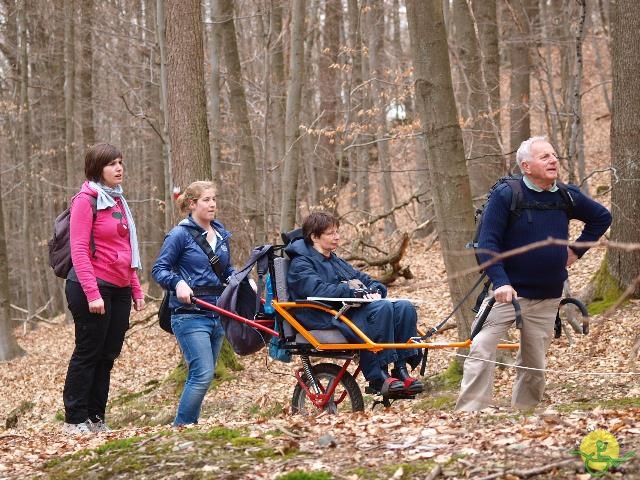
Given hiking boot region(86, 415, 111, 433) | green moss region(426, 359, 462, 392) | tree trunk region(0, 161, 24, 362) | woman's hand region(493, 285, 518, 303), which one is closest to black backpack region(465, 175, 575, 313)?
woman's hand region(493, 285, 518, 303)

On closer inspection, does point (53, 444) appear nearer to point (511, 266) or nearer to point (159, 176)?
point (511, 266)

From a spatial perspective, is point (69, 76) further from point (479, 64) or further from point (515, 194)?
point (515, 194)

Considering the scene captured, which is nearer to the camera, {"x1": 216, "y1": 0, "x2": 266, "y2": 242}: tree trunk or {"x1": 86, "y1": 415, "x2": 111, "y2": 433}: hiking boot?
{"x1": 86, "y1": 415, "x2": 111, "y2": 433}: hiking boot

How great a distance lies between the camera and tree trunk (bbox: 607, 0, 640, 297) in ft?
31.9

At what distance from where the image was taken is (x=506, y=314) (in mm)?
6148

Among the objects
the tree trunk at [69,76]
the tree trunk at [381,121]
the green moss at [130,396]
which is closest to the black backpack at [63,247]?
the green moss at [130,396]

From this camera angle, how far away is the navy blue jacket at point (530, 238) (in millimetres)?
5914

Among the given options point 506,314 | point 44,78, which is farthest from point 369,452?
point 44,78

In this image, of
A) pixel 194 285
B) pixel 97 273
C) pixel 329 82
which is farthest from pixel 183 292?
pixel 329 82

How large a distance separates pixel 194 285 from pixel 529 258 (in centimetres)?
262

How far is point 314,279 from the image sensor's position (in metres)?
6.77

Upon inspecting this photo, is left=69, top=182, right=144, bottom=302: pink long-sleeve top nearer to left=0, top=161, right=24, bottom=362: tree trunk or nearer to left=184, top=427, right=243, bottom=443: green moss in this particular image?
left=184, top=427, right=243, bottom=443: green moss

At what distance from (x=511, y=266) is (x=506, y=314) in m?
0.34

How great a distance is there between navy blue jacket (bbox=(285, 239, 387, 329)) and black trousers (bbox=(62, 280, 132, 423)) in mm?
1410
